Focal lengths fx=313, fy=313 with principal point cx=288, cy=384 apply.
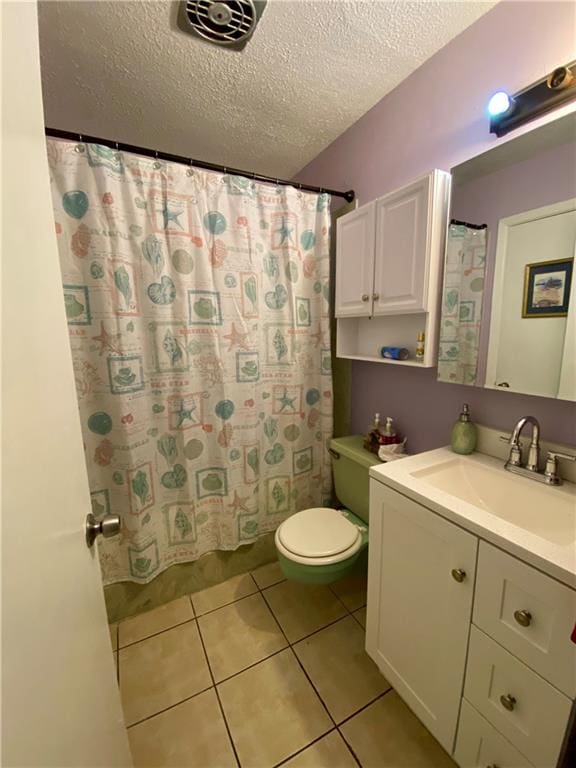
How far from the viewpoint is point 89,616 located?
0.61 metres

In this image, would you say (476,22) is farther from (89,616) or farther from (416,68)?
(89,616)

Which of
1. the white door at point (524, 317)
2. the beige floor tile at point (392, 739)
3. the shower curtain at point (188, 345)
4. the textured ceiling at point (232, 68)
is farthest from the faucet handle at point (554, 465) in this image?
the textured ceiling at point (232, 68)

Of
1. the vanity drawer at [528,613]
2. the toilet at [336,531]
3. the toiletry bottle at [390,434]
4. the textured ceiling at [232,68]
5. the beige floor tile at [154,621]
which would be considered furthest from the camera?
the toiletry bottle at [390,434]

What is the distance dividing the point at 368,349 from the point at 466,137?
3.08 ft

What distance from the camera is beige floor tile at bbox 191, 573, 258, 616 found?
1.56 m

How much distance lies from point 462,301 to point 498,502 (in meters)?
0.72

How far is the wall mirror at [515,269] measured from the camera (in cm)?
94

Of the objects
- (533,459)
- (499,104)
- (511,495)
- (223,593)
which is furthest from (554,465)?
(223,593)

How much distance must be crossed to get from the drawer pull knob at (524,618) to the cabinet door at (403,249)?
945 mm

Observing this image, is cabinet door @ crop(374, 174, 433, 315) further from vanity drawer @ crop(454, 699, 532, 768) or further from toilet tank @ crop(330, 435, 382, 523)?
vanity drawer @ crop(454, 699, 532, 768)

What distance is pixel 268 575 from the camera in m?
1.74

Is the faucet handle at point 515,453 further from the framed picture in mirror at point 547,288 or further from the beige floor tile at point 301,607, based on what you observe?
the beige floor tile at point 301,607

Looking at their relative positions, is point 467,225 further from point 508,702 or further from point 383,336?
point 508,702

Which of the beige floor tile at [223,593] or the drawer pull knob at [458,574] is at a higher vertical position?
the drawer pull knob at [458,574]
